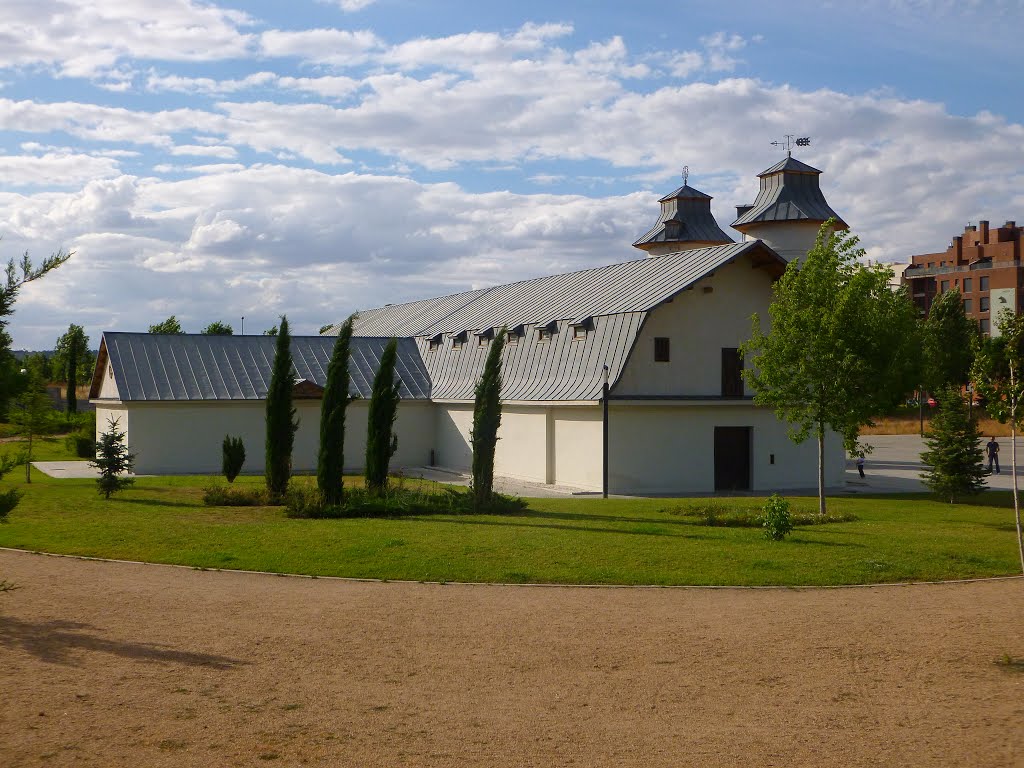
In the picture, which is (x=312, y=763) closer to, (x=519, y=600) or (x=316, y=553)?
(x=519, y=600)

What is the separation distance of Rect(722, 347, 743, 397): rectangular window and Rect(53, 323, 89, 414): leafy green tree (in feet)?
141

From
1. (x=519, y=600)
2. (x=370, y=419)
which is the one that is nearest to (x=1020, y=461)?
(x=370, y=419)

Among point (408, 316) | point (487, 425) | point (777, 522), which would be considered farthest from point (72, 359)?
point (777, 522)

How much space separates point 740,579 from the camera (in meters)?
15.0

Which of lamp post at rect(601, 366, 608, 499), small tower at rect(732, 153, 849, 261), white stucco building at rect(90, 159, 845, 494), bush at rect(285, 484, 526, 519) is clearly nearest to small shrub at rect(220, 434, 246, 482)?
white stucco building at rect(90, 159, 845, 494)

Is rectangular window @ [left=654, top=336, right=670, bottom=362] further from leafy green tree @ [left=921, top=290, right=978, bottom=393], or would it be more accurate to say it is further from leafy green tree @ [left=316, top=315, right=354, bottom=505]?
leafy green tree @ [left=921, top=290, right=978, bottom=393]

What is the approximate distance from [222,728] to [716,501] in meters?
19.3

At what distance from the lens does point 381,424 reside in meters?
25.3

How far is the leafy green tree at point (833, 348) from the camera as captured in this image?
24.1 meters

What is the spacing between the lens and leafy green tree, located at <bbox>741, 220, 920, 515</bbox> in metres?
24.1

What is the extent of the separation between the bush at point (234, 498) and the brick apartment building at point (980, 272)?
3027 inches

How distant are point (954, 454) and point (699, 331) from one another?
8.01 m

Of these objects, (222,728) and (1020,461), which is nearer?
(222,728)

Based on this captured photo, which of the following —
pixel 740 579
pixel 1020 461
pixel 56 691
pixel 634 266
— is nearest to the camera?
pixel 56 691
